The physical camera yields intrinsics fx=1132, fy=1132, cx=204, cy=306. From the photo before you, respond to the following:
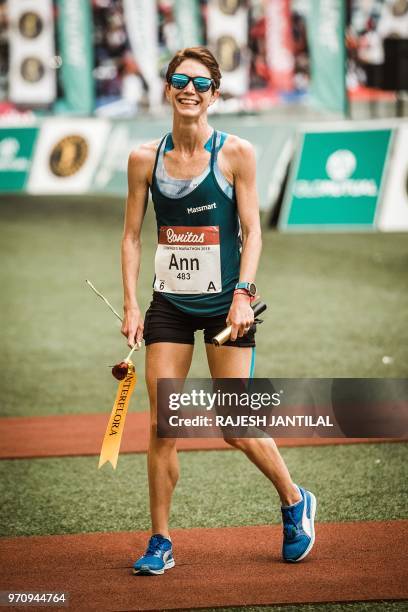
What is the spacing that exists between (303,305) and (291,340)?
146 centimetres

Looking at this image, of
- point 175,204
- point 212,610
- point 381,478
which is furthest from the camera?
point 381,478

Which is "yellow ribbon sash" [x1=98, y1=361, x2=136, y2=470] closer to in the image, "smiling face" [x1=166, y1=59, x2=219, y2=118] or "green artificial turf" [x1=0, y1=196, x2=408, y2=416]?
"smiling face" [x1=166, y1=59, x2=219, y2=118]

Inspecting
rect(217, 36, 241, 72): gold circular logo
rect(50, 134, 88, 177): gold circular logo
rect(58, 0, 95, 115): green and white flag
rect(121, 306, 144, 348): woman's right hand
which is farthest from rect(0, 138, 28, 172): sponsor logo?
rect(121, 306, 144, 348): woman's right hand

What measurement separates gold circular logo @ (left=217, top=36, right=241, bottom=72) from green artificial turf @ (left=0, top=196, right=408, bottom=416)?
17.5 ft

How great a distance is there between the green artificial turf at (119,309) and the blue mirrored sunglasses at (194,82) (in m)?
3.44

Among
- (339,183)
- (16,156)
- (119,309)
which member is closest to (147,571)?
(119,309)

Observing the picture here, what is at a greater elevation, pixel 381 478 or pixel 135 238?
pixel 135 238

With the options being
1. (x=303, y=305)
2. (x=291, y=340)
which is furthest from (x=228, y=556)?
(x=303, y=305)

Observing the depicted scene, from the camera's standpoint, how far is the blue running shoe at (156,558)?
440 cm

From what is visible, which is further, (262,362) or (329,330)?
(329,330)

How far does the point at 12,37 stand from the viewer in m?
20.8

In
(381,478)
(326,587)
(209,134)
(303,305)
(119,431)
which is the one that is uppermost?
(209,134)

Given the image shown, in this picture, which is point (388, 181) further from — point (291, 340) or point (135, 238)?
point (135, 238)

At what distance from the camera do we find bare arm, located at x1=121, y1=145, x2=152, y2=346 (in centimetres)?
448
